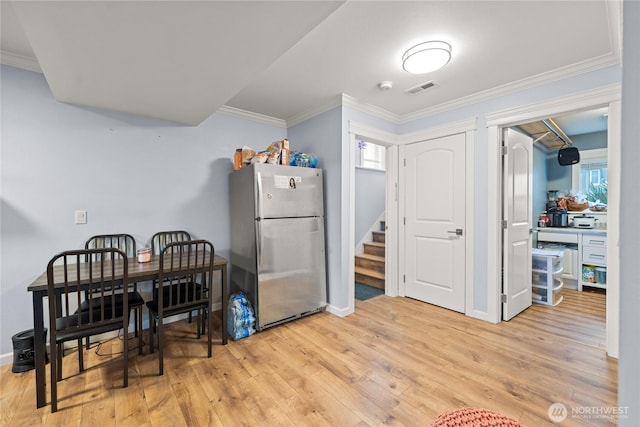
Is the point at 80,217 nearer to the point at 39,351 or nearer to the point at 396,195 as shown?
the point at 39,351

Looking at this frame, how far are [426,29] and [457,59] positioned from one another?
0.52 metres

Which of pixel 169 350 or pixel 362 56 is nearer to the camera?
pixel 362 56

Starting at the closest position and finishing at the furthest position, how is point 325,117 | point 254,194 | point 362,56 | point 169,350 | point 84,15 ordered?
1. point 84,15
2. point 362,56
3. point 169,350
4. point 254,194
5. point 325,117

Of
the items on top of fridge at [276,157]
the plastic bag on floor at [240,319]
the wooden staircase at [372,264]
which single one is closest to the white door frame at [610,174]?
the wooden staircase at [372,264]

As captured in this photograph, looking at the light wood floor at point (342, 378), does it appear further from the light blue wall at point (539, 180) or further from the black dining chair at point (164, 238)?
the light blue wall at point (539, 180)

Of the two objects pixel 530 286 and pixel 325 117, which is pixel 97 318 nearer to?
pixel 325 117

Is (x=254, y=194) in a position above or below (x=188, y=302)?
above

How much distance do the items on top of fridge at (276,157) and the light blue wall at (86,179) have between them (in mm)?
355

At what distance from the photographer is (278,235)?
2820mm

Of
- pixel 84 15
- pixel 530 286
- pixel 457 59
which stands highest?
A: pixel 457 59

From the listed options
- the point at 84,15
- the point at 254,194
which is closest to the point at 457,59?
the point at 254,194

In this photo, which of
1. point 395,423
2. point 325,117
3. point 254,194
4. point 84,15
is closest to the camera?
point 84,15

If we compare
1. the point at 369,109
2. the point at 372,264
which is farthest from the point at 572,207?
the point at 369,109

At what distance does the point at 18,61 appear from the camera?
2.17 metres
